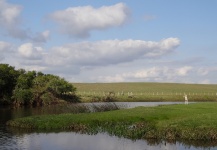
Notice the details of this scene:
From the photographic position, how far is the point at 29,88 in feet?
303

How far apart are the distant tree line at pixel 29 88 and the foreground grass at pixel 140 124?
4264 cm

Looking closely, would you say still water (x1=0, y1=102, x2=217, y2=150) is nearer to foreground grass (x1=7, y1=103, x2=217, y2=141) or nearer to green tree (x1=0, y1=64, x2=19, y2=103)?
foreground grass (x1=7, y1=103, x2=217, y2=141)

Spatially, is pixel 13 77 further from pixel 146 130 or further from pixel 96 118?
pixel 146 130

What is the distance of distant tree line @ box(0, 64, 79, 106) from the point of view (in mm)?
87819

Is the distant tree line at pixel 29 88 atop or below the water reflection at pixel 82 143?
atop

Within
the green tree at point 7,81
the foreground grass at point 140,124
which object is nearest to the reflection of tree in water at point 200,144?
the foreground grass at point 140,124

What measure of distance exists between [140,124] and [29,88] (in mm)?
58154

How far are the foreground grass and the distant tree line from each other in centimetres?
4264

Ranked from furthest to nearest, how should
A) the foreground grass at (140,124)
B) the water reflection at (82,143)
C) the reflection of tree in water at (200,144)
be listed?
the foreground grass at (140,124) → the reflection of tree in water at (200,144) → the water reflection at (82,143)

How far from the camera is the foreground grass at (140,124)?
35125mm

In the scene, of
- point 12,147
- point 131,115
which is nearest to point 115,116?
point 131,115

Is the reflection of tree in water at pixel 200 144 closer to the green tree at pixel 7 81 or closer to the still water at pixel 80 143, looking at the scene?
the still water at pixel 80 143

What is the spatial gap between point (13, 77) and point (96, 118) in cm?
5513

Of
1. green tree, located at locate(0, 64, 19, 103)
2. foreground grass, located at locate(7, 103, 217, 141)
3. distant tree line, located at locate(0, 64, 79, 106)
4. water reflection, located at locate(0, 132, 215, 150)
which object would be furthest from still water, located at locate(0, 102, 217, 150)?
green tree, located at locate(0, 64, 19, 103)
